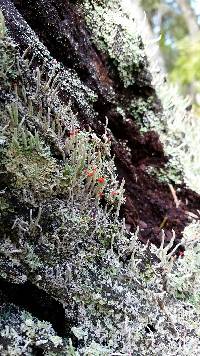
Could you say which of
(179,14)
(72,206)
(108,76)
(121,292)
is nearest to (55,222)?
(72,206)

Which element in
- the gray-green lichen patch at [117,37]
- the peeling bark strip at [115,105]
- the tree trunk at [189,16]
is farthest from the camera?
the tree trunk at [189,16]

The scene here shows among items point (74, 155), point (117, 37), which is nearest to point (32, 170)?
point (74, 155)

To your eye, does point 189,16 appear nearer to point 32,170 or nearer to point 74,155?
point 74,155

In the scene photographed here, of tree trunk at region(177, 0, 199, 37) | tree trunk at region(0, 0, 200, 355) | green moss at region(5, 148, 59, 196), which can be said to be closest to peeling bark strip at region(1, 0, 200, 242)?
tree trunk at region(0, 0, 200, 355)

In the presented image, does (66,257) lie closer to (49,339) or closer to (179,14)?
(49,339)

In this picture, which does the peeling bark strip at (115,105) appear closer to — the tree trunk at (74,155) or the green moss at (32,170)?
the tree trunk at (74,155)

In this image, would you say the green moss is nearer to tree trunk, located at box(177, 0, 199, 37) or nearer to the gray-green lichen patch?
the gray-green lichen patch

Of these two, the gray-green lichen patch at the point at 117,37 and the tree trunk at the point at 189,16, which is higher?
the tree trunk at the point at 189,16

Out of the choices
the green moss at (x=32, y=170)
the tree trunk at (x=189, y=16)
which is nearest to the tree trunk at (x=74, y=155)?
the green moss at (x=32, y=170)
